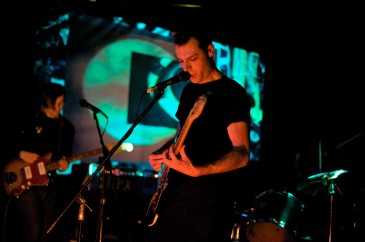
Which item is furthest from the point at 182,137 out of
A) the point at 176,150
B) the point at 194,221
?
the point at 194,221

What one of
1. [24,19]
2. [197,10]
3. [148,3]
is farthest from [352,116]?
[24,19]

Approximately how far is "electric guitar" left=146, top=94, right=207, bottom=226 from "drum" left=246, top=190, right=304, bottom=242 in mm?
2259

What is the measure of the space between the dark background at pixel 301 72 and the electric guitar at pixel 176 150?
393 cm

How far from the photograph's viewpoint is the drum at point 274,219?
4.41 m

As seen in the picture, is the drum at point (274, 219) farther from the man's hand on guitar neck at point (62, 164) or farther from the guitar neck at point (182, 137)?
the guitar neck at point (182, 137)

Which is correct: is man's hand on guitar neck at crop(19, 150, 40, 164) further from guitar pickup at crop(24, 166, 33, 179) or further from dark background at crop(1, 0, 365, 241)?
dark background at crop(1, 0, 365, 241)

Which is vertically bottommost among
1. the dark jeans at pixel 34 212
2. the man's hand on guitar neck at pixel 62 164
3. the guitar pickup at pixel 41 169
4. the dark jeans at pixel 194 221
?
the dark jeans at pixel 34 212

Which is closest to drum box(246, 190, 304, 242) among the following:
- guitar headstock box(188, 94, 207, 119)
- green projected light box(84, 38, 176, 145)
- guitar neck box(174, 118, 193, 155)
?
green projected light box(84, 38, 176, 145)

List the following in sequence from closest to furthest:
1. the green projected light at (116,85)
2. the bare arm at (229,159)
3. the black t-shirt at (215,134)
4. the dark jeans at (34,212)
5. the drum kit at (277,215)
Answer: the bare arm at (229,159) < the black t-shirt at (215,134) < the dark jeans at (34,212) < the drum kit at (277,215) < the green projected light at (116,85)

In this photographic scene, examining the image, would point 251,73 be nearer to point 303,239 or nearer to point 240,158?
point 303,239

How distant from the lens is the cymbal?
174 inches

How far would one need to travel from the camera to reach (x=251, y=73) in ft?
22.4

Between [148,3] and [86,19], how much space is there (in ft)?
3.14

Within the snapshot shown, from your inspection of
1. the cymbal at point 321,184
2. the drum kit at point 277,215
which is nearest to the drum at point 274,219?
the drum kit at point 277,215
